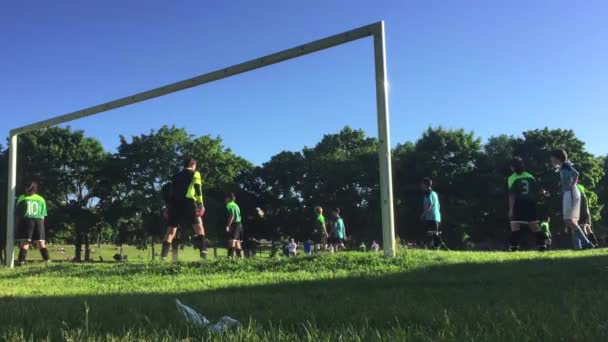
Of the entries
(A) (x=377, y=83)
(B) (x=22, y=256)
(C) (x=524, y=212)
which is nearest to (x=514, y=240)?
(C) (x=524, y=212)

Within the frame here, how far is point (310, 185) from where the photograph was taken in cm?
5078

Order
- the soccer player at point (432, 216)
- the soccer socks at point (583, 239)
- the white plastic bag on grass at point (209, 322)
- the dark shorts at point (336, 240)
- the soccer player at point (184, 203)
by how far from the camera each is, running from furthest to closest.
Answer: the dark shorts at point (336, 240) → the soccer player at point (432, 216) → the soccer socks at point (583, 239) → the soccer player at point (184, 203) → the white plastic bag on grass at point (209, 322)

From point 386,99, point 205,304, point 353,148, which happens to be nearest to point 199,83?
point 386,99

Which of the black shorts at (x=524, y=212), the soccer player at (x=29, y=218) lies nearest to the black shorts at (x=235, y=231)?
the soccer player at (x=29, y=218)

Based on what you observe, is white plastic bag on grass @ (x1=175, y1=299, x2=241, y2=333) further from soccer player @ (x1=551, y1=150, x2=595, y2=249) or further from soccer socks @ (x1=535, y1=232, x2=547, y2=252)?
soccer player @ (x1=551, y1=150, x2=595, y2=249)

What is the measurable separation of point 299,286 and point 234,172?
→ 4457 centimetres

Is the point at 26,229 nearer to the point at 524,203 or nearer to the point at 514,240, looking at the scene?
the point at 514,240

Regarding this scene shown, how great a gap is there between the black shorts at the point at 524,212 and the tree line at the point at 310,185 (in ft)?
108

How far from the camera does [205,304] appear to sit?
4.98 m

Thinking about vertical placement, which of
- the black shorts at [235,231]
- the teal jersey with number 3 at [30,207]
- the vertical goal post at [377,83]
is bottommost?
the black shorts at [235,231]

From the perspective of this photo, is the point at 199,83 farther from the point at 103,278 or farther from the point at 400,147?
the point at 400,147

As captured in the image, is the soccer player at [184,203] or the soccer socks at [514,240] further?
the soccer socks at [514,240]

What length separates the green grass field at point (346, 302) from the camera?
11.3 feet

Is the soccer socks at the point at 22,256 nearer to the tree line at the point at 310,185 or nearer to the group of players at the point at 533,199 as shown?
the group of players at the point at 533,199
